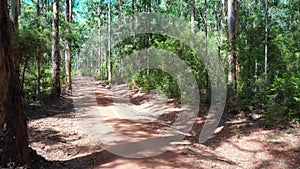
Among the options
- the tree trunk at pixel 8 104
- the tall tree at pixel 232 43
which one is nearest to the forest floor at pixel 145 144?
the tree trunk at pixel 8 104

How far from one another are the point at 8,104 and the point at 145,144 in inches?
136

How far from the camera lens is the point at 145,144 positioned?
709 cm

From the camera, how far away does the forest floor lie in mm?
5934

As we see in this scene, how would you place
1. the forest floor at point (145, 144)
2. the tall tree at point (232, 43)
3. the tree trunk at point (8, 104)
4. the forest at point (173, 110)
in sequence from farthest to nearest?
the tall tree at point (232, 43) < the forest floor at point (145, 144) < the forest at point (173, 110) < the tree trunk at point (8, 104)

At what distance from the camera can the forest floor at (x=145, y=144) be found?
5.93 meters

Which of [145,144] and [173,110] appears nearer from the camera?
[145,144]

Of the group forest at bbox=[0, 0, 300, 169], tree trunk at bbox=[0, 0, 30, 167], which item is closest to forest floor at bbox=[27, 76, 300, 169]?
forest at bbox=[0, 0, 300, 169]

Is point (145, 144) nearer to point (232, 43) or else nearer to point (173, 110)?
point (173, 110)

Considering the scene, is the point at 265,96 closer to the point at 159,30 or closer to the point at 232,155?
the point at 232,155

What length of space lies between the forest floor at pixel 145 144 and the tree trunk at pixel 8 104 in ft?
2.34

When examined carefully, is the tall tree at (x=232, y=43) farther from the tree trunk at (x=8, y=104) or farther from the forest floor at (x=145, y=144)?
the tree trunk at (x=8, y=104)

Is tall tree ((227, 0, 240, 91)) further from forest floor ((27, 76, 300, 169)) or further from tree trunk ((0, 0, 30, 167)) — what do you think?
tree trunk ((0, 0, 30, 167))

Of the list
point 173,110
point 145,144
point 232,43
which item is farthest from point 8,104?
point 232,43

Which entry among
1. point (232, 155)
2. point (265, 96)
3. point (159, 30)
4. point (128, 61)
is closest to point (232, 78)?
point (265, 96)
